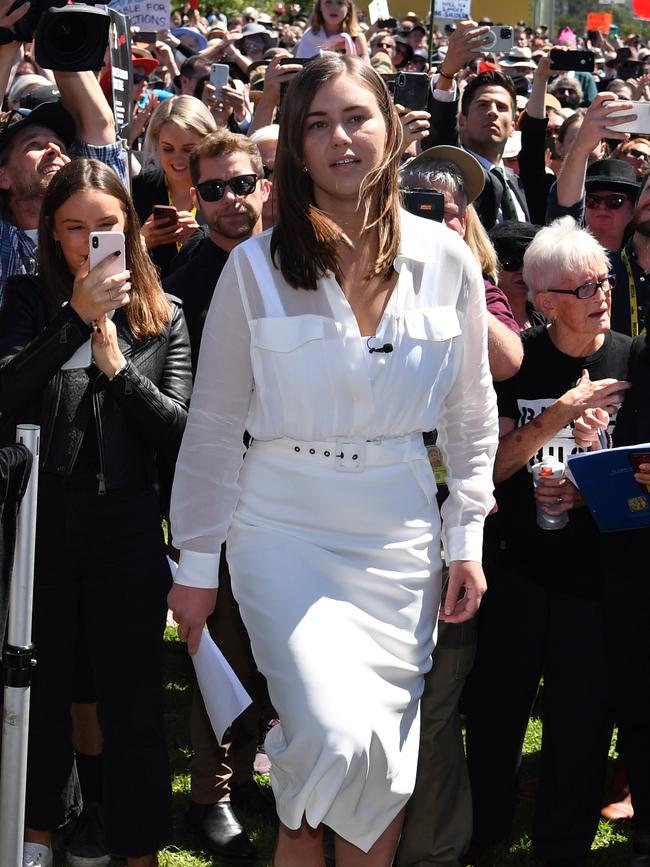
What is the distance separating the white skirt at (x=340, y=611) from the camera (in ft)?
9.34

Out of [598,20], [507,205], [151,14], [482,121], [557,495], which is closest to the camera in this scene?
[557,495]

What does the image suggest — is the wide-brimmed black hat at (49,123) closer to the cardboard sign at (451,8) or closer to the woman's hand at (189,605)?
the woman's hand at (189,605)

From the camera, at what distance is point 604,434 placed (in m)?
3.86

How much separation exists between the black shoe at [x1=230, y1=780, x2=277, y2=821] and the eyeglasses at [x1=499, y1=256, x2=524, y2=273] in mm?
2206

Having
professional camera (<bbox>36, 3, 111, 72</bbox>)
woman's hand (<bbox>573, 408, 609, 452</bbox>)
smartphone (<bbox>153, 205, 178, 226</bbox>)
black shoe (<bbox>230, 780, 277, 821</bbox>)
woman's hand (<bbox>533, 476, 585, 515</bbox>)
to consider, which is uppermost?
professional camera (<bbox>36, 3, 111, 72</bbox>)

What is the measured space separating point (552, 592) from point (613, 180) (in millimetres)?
2459

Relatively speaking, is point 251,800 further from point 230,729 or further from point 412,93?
point 412,93

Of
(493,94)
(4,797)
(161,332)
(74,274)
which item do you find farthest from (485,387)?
(493,94)

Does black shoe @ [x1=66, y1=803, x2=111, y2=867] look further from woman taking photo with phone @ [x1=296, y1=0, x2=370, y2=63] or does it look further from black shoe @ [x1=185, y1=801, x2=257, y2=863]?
woman taking photo with phone @ [x1=296, y1=0, x2=370, y2=63]

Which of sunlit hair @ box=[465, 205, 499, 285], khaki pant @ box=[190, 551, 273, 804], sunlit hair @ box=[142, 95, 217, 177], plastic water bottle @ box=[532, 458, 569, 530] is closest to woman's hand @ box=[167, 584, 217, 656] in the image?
khaki pant @ box=[190, 551, 273, 804]

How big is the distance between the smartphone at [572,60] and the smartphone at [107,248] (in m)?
4.68

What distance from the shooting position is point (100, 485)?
357 centimetres

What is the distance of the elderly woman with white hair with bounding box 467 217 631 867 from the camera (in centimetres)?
388

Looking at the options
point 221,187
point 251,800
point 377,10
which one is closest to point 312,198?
point 221,187
